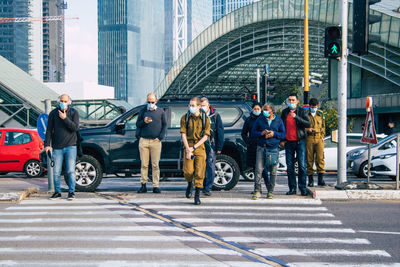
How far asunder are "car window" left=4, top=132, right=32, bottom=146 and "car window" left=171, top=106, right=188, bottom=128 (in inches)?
287

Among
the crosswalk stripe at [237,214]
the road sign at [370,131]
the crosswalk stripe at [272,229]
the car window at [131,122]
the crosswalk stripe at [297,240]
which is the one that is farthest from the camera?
the car window at [131,122]

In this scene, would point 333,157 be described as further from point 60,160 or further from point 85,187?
point 60,160

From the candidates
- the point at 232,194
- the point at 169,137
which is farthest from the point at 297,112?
the point at 169,137

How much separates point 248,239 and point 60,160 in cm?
452

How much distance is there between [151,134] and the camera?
34.9 ft

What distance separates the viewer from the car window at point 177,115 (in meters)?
11.8

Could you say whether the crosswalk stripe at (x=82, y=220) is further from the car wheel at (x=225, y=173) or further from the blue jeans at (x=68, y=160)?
the car wheel at (x=225, y=173)

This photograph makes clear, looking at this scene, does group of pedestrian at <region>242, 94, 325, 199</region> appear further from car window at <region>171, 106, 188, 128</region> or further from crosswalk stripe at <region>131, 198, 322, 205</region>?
car window at <region>171, 106, 188, 128</region>

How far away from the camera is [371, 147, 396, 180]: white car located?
1539cm

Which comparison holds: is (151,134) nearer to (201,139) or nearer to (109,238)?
(201,139)

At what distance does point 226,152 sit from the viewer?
1178 centimetres

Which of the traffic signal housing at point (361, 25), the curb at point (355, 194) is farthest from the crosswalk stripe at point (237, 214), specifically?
the traffic signal housing at point (361, 25)

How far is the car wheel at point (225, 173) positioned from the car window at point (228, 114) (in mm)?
872

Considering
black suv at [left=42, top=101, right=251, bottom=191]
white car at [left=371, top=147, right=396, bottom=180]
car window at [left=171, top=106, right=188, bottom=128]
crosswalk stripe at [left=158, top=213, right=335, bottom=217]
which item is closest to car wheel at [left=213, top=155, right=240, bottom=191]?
black suv at [left=42, top=101, right=251, bottom=191]
